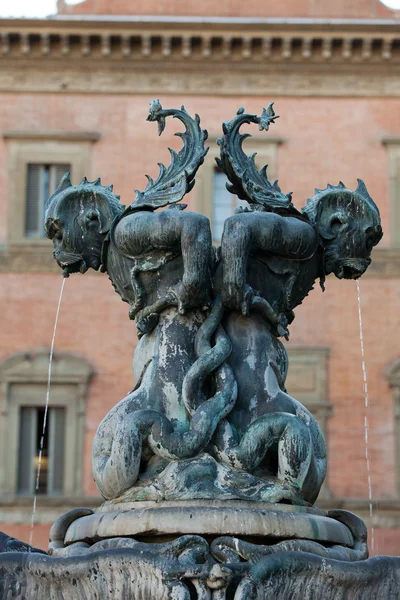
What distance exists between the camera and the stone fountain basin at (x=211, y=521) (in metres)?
4.26

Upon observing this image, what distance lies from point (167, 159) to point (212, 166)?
30.9 inches

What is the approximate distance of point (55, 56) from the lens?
23.0 meters

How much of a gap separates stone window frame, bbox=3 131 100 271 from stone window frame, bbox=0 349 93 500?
5.20 ft

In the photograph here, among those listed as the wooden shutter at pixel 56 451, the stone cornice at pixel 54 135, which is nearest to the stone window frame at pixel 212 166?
the stone cornice at pixel 54 135

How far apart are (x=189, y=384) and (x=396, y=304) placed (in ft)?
57.4

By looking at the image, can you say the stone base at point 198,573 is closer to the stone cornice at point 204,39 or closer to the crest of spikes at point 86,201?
the crest of spikes at point 86,201

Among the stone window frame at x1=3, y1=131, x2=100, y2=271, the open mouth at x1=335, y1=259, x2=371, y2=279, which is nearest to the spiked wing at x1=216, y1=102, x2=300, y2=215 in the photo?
the open mouth at x1=335, y1=259, x2=371, y2=279

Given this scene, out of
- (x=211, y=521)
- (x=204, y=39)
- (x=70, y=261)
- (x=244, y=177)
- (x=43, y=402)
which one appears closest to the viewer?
(x=211, y=521)

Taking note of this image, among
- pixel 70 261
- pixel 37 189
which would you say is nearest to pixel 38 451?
pixel 37 189

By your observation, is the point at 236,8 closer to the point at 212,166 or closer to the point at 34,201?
the point at 212,166

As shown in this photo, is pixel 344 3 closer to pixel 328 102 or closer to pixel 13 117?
pixel 328 102

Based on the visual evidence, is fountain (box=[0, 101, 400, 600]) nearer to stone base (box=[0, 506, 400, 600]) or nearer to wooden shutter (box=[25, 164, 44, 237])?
stone base (box=[0, 506, 400, 600])

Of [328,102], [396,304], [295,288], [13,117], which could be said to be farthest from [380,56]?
[295,288]

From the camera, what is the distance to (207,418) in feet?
15.4
